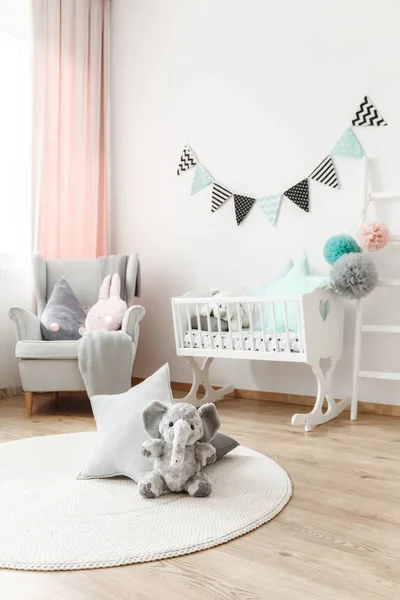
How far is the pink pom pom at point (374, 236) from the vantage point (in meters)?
2.73

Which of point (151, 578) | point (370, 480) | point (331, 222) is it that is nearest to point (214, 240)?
point (331, 222)

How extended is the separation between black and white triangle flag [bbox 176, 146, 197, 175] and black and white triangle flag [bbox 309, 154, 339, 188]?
2.63 ft

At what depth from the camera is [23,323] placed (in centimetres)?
309

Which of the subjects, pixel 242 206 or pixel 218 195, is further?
pixel 218 195

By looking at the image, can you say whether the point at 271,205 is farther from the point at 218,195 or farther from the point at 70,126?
the point at 70,126

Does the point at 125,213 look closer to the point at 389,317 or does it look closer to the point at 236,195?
the point at 236,195

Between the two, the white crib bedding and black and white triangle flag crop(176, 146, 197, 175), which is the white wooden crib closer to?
the white crib bedding

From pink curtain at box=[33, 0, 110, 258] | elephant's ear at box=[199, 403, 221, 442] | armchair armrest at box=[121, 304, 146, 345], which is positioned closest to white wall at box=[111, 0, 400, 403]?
pink curtain at box=[33, 0, 110, 258]

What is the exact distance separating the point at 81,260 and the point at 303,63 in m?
1.60

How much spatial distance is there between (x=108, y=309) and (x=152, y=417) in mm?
1610

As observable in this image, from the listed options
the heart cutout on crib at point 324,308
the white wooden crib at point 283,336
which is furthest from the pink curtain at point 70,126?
the heart cutout on crib at point 324,308

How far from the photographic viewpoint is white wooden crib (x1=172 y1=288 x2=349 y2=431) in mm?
2629

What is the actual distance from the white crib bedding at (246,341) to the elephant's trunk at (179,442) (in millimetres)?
1069

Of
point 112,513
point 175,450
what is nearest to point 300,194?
point 175,450
